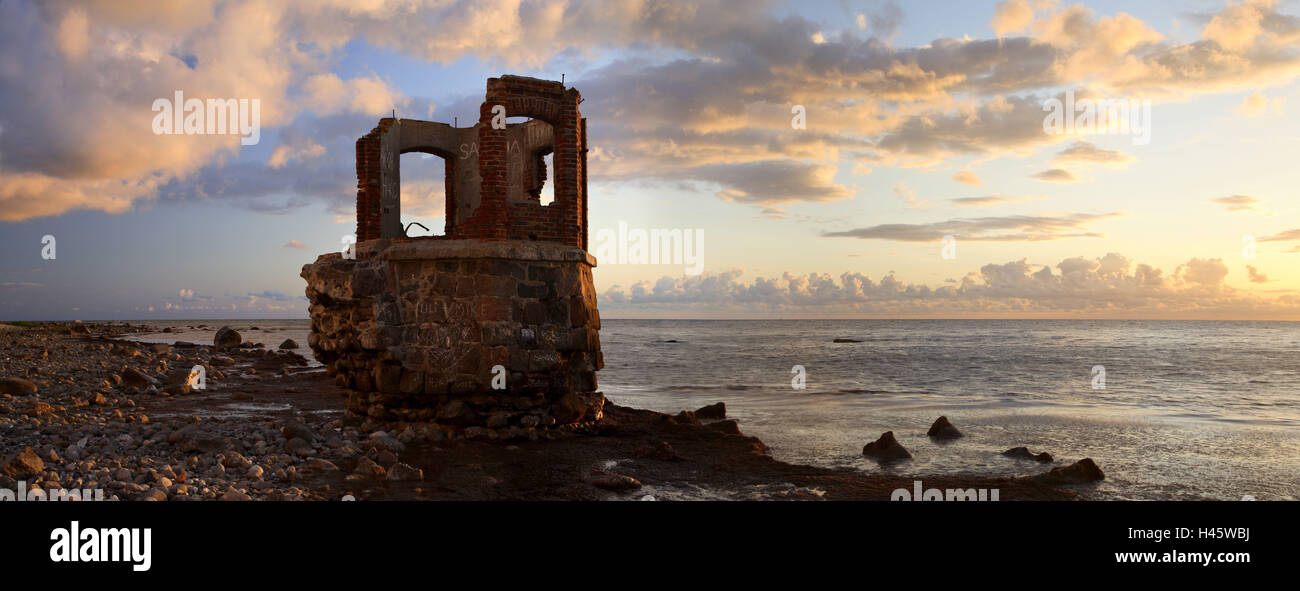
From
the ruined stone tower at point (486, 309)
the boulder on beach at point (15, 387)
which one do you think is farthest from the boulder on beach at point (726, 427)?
the boulder on beach at point (15, 387)

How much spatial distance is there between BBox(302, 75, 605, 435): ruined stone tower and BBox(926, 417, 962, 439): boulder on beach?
676cm

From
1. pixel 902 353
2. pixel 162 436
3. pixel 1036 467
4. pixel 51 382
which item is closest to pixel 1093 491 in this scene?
pixel 1036 467

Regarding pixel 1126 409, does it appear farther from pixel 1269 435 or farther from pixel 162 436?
pixel 162 436

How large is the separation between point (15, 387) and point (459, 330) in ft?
29.2

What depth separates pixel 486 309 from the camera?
10.9m

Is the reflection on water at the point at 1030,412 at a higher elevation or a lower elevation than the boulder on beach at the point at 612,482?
lower

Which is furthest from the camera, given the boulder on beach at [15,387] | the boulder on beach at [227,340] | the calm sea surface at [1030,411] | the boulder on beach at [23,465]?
the boulder on beach at [227,340]

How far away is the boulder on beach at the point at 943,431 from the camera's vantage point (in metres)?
14.0

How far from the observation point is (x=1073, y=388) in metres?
25.8

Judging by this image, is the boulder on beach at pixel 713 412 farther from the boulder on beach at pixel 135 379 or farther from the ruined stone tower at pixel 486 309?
the boulder on beach at pixel 135 379

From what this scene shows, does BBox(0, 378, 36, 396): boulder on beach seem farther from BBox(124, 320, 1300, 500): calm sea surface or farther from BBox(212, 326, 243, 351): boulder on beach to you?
BBox(212, 326, 243, 351): boulder on beach

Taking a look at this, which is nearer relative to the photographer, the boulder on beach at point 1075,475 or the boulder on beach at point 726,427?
the boulder on beach at point 1075,475

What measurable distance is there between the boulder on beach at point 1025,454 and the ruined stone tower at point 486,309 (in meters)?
7.12
